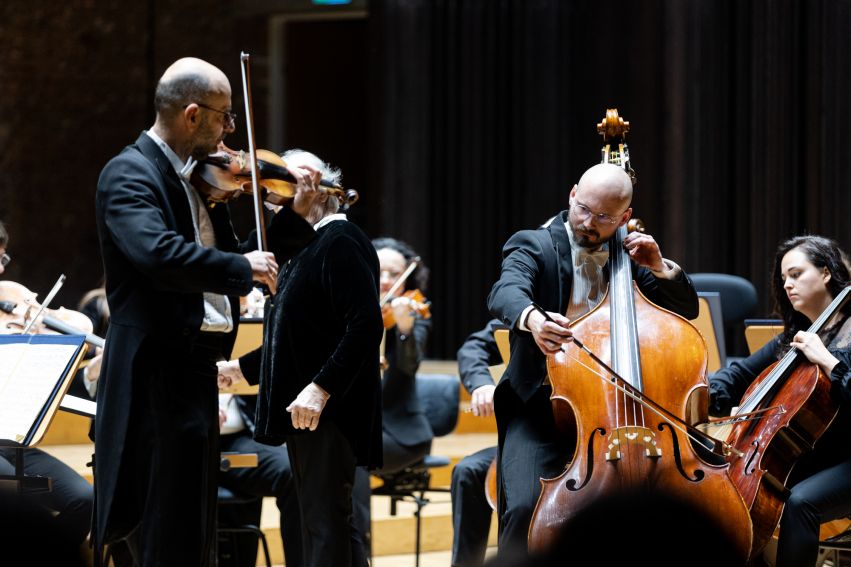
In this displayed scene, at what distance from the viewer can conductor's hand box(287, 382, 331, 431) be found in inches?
104

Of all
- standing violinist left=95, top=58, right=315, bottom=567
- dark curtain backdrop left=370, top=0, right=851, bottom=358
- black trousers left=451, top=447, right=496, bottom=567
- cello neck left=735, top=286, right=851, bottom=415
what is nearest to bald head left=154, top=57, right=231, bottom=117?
standing violinist left=95, top=58, right=315, bottom=567

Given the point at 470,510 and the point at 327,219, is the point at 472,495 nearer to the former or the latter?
the point at 470,510

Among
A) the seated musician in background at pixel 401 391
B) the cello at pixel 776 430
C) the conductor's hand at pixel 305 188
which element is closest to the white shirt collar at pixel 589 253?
the cello at pixel 776 430

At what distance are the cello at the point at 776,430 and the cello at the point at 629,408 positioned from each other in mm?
→ 110

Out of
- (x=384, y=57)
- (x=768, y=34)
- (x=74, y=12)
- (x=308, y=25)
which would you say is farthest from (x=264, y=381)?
(x=308, y=25)

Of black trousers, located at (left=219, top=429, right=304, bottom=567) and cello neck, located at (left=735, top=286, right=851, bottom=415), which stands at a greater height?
cello neck, located at (left=735, top=286, right=851, bottom=415)

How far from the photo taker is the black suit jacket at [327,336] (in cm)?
276

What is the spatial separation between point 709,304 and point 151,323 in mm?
1908

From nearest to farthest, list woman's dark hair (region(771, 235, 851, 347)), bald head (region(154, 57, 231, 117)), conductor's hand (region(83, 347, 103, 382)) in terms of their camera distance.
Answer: bald head (region(154, 57, 231, 117)) → woman's dark hair (region(771, 235, 851, 347)) → conductor's hand (region(83, 347, 103, 382))

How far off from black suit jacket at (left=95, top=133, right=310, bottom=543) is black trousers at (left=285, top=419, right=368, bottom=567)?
21.2 inches

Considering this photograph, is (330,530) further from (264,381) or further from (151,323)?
(151,323)

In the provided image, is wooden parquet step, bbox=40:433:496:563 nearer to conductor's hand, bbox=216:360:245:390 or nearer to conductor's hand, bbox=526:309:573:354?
conductor's hand, bbox=216:360:245:390

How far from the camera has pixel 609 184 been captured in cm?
268

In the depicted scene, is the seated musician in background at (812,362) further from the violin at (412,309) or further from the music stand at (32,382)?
the music stand at (32,382)
